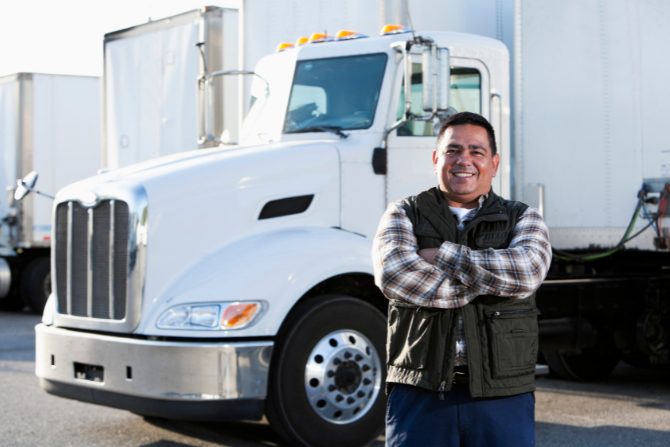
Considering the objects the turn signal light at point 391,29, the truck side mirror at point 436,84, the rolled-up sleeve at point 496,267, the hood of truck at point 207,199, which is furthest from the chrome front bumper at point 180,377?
the rolled-up sleeve at point 496,267

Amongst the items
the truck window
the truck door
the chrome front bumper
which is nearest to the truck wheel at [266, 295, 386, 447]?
the chrome front bumper

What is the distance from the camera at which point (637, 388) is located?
909 cm

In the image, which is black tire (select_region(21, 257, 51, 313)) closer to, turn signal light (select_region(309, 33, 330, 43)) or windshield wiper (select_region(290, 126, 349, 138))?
turn signal light (select_region(309, 33, 330, 43))

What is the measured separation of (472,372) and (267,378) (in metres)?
3.01

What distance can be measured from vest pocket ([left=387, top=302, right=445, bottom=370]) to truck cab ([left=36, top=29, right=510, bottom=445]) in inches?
104

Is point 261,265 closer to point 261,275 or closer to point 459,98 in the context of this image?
point 261,275

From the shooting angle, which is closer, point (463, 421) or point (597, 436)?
point (463, 421)

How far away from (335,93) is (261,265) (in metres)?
1.63

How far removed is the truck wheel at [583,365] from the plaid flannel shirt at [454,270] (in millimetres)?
6044

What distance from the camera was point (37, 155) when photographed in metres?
15.9

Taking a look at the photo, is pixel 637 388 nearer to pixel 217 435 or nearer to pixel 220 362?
pixel 217 435

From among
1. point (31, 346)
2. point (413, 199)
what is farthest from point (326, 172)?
point (31, 346)

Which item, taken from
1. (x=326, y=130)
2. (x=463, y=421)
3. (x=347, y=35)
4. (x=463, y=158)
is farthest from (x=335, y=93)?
(x=463, y=421)

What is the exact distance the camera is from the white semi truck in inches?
235
